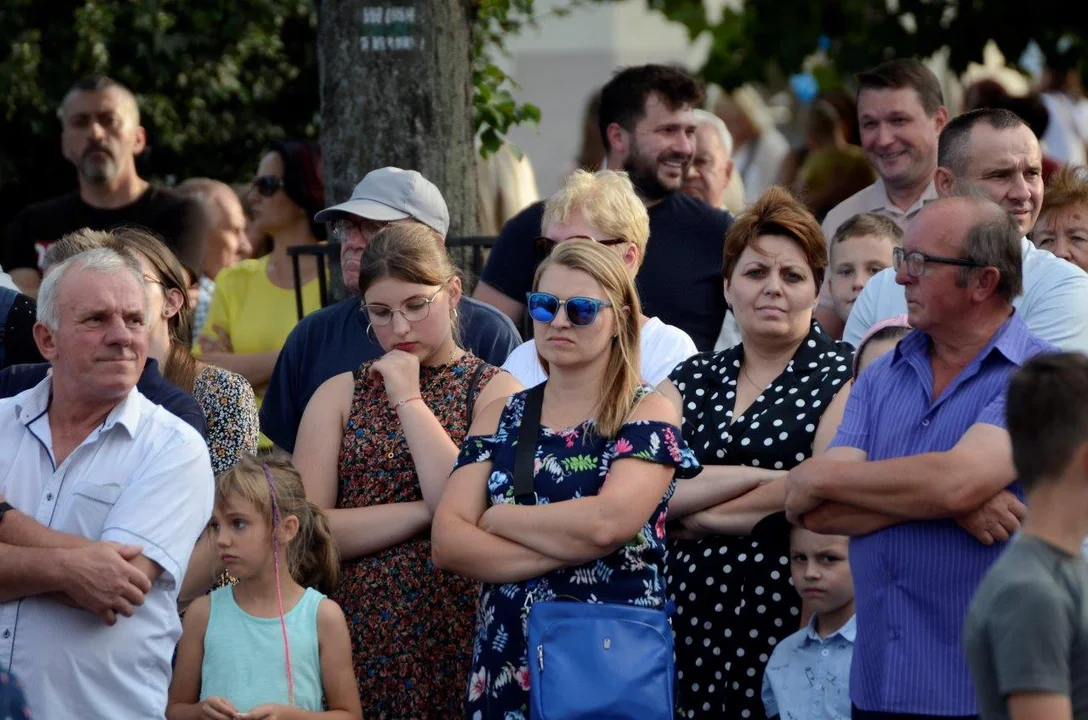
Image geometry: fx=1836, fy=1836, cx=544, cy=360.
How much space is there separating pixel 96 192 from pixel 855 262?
384 centimetres

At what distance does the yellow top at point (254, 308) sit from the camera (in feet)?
24.4

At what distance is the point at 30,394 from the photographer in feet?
16.2

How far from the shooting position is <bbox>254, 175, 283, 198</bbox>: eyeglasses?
7941 mm

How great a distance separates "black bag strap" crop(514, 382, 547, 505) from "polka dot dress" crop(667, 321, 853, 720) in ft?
2.06

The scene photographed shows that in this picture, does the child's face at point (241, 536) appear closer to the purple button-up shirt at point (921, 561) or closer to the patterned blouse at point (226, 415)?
the patterned blouse at point (226, 415)

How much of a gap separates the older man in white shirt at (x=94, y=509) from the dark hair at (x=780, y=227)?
1705 millimetres

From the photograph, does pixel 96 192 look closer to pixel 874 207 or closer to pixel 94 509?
pixel 874 207

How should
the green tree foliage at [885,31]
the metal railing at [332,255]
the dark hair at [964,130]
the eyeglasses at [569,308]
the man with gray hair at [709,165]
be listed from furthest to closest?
the green tree foliage at [885,31] → the man with gray hair at [709,165] → the metal railing at [332,255] → the dark hair at [964,130] → the eyeglasses at [569,308]

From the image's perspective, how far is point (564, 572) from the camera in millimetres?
4746

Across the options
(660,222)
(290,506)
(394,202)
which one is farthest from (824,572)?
(660,222)

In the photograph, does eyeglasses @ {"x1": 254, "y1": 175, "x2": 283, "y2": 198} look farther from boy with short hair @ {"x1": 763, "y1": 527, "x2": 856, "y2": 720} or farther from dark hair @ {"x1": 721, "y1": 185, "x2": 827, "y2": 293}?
boy with short hair @ {"x1": 763, "y1": 527, "x2": 856, "y2": 720}

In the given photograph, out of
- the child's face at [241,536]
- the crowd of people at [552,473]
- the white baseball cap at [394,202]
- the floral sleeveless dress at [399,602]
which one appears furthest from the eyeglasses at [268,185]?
the child's face at [241,536]

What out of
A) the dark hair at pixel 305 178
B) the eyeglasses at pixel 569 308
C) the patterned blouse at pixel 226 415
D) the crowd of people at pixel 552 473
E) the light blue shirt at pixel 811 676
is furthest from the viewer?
the dark hair at pixel 305 178

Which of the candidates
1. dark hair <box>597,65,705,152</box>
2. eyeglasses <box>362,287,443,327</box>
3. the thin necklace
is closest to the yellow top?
dark hair <box>597,65,705,152</box>
